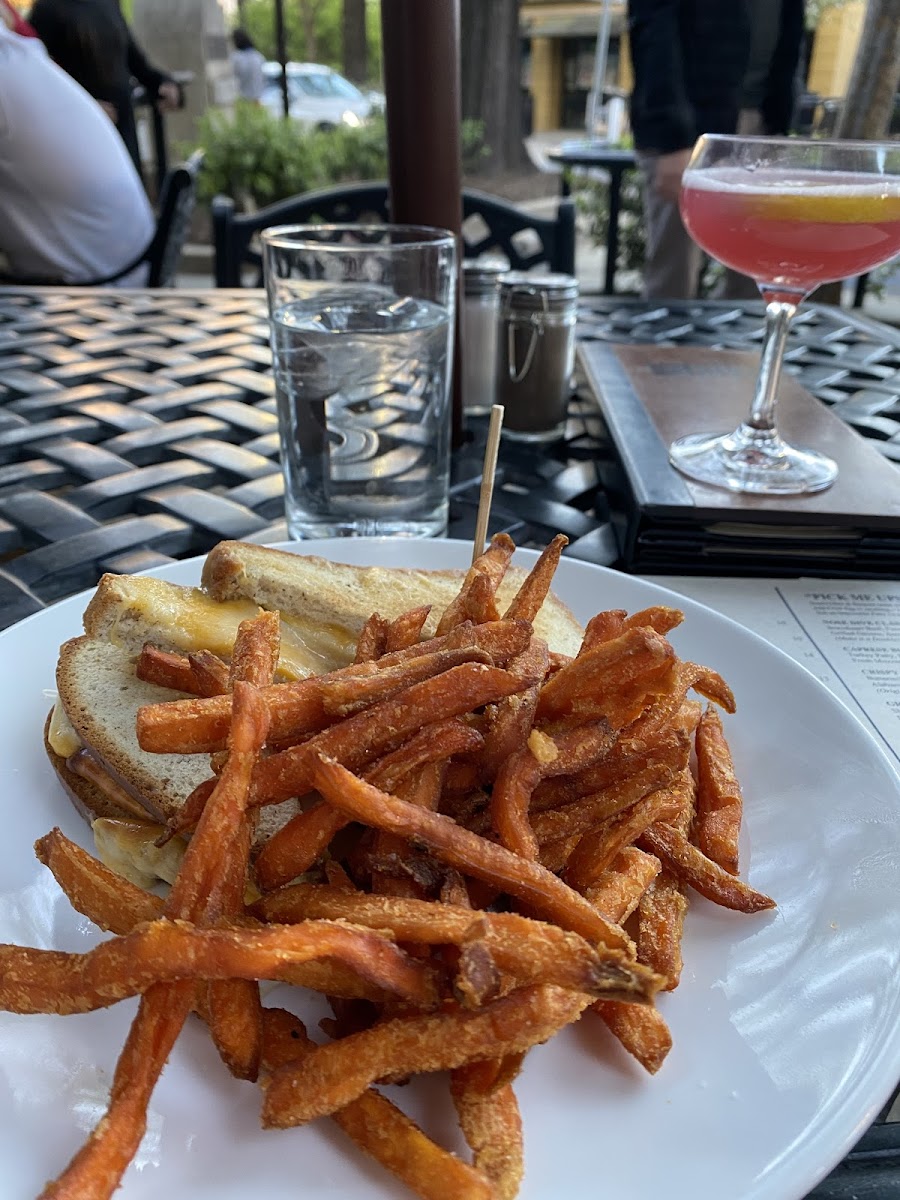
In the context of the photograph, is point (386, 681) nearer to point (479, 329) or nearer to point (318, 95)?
point (479, 329)

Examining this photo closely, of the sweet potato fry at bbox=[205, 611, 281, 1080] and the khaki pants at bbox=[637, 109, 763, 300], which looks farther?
the khaki pants at bbox=[637, 109, 763, 300]

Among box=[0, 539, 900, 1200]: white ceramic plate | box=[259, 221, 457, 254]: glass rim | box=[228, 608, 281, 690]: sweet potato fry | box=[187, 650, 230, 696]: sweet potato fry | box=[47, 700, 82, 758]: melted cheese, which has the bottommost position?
box=[0, 539, 900, 1200]: white ceramic plate

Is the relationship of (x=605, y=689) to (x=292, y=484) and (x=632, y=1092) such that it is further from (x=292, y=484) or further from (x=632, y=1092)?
(x=292, y=484)

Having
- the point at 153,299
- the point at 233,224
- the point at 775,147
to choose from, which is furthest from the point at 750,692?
the point at 233,224

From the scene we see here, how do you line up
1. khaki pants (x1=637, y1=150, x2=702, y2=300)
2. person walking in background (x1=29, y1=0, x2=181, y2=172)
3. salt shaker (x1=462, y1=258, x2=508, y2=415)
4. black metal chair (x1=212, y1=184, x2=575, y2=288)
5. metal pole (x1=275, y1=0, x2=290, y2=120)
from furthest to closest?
metal pole (x1=275, y1=0, x2=290, y2=120) < person walking in background (x1=29, y1=0, x2=181, y2=172) < khaki pants (x1=637, y1=150, x2=702, y2=300) < black metal chair (x1=212, y1=184, x2=575, y2=288) < salt shaker (x1=462, y1=258, x2=508, y2=415)

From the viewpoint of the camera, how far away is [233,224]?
3.08 meters

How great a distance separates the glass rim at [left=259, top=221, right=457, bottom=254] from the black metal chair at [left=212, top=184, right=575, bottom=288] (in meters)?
1.55

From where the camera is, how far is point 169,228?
3561mm

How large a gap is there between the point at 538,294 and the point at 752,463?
22.9 inches

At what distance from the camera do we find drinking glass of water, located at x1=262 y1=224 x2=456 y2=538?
1458 millimetres

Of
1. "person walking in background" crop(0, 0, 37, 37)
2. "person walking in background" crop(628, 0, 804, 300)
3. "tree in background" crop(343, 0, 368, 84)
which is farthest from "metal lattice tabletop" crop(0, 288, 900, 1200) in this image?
"tree in background" crop(343, 0, 368, 84)

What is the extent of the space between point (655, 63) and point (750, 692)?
3.49 meters

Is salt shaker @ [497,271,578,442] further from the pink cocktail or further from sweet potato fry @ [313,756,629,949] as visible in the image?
sweet potato fry @ [313,756,629,949]

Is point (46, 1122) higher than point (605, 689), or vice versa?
point (605, 689)
